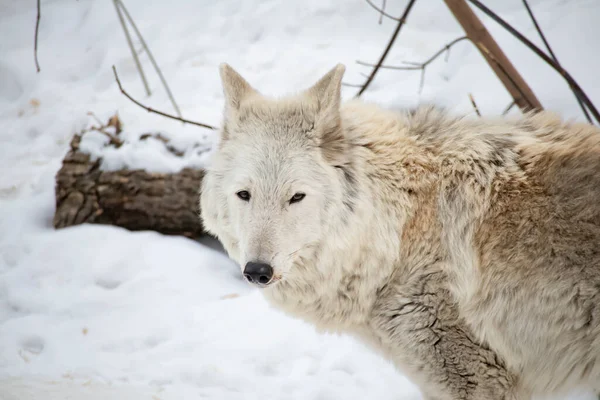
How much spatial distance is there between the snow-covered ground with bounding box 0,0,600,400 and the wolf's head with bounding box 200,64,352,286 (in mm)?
1427

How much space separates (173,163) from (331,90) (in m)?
2.88

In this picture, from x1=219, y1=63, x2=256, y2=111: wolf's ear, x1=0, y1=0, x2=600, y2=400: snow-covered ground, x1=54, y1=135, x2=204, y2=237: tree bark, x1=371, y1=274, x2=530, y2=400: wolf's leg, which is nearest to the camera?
x1=371, y1=274, x2=530, y2=400: wolf's leg

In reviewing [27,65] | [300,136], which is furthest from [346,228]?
[27,65]

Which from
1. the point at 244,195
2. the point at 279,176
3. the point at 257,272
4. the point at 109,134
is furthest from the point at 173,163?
the point at 257,272

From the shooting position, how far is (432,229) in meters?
2.89

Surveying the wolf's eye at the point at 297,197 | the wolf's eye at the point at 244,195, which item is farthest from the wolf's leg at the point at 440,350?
the wolf's eye at the point at 244,195

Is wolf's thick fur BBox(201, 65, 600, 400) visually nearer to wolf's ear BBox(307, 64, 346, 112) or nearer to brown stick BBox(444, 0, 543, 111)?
wolf's ear BBox(307, 64, 346, 112)

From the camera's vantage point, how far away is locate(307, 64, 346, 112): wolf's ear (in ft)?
9.37

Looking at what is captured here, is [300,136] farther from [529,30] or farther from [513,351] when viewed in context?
[529,30]

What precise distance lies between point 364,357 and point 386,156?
5.95ft

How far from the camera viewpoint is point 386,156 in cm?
300

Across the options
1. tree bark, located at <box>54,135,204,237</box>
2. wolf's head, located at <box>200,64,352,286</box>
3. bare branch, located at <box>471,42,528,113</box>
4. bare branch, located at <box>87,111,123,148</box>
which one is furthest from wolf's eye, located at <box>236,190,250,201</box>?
bare branch, located at <box>87,111,123,148</box>

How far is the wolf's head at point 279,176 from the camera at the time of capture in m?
2.72

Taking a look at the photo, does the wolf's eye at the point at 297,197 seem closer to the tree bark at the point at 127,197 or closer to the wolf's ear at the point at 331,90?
the wolf's ear at the point at 331,90
